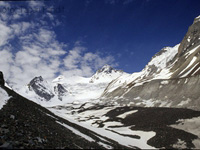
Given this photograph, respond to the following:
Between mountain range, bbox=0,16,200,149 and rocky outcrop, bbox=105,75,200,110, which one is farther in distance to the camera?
rocky outcrop, bbox=105,75,200,110

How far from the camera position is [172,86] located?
8812 cm

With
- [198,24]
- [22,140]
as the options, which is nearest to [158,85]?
[198,24]

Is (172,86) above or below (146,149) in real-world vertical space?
above

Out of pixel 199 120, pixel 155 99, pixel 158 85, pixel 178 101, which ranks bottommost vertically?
pixel 199 120

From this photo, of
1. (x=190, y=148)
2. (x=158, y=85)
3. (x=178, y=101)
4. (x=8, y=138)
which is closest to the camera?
(x=8, y=138)

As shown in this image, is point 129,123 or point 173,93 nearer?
point 129,123

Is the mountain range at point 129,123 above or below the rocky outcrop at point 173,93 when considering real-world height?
below

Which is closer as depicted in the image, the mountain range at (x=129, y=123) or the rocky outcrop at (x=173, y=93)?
the mountain range at (x=129, y=123)

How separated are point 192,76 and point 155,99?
2510cm

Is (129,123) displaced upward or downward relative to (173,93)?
downward

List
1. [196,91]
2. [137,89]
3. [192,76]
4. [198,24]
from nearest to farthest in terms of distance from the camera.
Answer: [196,91] → [192,76] → [137,89] → [198,24]

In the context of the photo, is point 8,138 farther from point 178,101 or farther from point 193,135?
point 178,101

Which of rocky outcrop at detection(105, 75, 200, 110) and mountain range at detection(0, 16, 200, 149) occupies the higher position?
rocky outcrop at detection(105, 75, 200, 110)

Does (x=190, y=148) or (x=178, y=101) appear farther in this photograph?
(x=178, y=101)
